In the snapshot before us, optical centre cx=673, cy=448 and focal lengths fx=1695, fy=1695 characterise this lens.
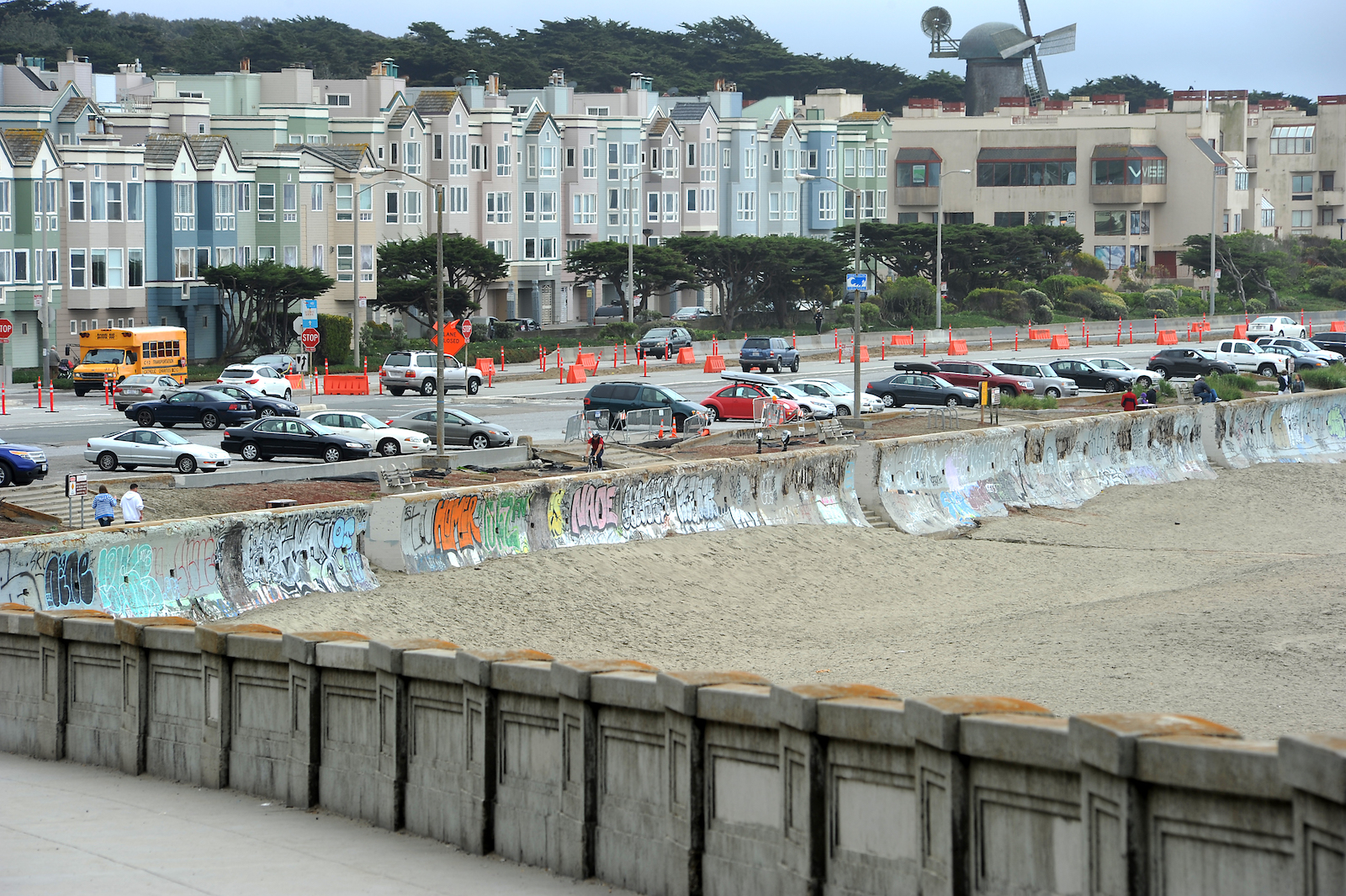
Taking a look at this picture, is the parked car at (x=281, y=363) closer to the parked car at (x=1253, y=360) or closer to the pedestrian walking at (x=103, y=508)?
the pedestrian walking at (x=103, y=508)

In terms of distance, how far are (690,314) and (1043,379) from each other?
49924 mm

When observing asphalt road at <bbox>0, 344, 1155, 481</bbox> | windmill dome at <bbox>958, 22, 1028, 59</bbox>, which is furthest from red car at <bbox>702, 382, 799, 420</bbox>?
windmill dome at <bbox>958, 22, 1028, 59</bbox>

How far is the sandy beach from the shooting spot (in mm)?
20141

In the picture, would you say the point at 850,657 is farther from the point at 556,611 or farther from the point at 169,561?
the point at 169,561

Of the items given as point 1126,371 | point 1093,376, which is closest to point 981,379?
point 1093,376

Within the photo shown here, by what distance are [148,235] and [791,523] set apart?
53.2 meters

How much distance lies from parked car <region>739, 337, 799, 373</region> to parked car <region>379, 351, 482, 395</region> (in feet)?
38.9

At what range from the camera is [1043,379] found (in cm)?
5794

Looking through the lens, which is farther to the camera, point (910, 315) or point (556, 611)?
point (910, 315)

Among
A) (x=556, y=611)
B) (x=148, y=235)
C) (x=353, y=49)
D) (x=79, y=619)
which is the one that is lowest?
(x=556, y=611)

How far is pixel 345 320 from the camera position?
7912cm

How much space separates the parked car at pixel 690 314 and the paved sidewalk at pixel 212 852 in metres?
A: 85.8

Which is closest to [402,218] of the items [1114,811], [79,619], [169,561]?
[169,561]

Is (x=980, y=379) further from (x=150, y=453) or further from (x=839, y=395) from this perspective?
(x=150, y=453)
